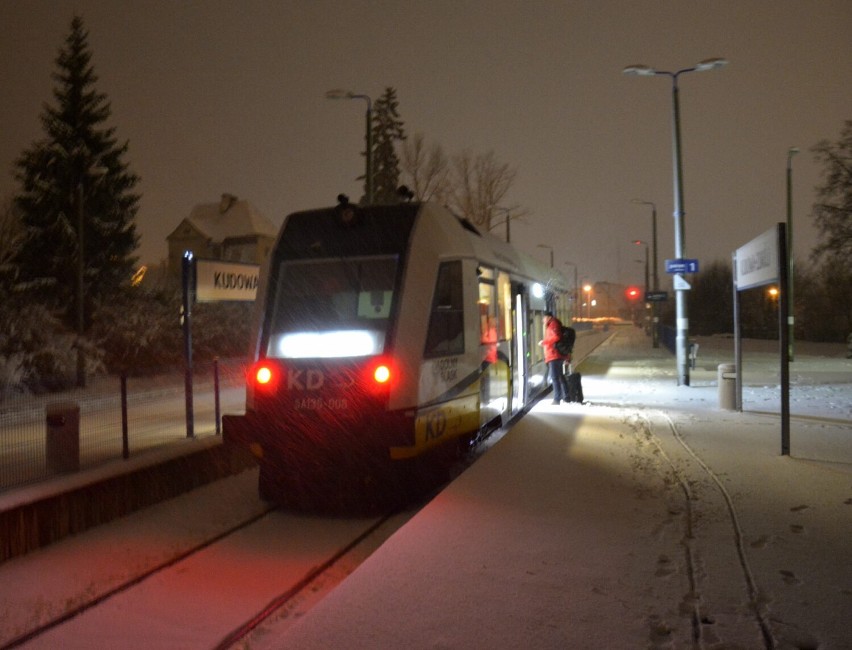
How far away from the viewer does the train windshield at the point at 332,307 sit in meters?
8.45

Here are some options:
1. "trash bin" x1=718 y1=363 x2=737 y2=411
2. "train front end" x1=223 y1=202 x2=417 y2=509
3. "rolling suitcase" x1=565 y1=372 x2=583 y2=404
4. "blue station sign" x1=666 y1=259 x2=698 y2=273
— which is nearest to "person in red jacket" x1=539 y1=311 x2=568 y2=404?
"rolling suitcase" x1=565 y1=372 x2=583 y2=404

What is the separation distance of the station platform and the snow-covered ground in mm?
16

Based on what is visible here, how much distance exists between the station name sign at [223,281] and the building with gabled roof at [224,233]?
1548 inches

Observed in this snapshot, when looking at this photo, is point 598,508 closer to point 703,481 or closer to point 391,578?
point 703,481

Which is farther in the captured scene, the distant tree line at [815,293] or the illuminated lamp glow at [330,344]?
the distant tree line at [815,293]

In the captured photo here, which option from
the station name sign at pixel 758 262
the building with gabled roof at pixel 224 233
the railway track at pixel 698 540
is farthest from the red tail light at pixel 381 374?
the building with gabled roof at pixel 224 233

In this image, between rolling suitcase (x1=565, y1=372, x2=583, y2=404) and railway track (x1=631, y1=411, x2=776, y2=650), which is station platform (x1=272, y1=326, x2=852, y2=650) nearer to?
railway track (x1=631, y1=411, x2=776, y2=650)

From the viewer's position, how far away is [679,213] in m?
19.3

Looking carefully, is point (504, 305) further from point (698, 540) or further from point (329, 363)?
point (698, 540)

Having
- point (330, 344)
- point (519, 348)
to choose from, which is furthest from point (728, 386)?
point (330, 344)

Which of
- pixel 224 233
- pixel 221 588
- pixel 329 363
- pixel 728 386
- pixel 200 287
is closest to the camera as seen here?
pixel 221 588

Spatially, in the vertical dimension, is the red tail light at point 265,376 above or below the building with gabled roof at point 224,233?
below

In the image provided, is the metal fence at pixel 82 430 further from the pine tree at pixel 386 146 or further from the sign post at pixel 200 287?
the pine tree at pixel 386 146

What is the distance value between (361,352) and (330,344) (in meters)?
0.43
